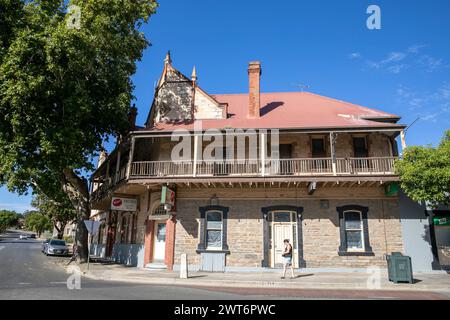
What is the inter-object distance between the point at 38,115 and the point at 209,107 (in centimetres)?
854

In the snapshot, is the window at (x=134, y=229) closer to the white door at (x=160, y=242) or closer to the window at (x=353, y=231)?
the white door at (x=160, y=242)

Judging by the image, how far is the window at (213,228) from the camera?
52.7 feet

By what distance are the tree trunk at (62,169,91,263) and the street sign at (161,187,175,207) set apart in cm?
639

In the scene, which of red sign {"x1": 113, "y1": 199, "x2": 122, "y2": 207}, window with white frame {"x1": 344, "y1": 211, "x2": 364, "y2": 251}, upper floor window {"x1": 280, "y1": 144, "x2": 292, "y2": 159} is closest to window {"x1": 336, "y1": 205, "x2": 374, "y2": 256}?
Result: window with white frame {"x1": 344, "y1": 211, "x2": 364, "y2": 251}

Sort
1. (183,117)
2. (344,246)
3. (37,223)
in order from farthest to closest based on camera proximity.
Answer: (37,223)
(183,117)
(344,246)

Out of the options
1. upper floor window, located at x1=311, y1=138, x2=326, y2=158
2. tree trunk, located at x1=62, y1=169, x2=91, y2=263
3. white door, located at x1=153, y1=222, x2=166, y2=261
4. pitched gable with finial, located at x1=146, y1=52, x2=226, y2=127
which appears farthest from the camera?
pitched gable with finial, located at x1=146, y1=52, x2=226, y2=127

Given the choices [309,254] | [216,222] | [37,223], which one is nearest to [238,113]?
[216,222]

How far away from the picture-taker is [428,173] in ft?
42.0

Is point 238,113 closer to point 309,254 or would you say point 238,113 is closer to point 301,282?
point 309,254

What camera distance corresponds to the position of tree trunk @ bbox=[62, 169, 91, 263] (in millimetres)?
18938

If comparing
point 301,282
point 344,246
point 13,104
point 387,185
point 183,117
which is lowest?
point 301,282

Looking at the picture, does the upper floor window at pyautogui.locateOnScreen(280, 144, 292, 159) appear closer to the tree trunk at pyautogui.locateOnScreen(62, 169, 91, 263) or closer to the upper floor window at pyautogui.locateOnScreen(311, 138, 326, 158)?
the upper floor window at pyautogui.locateOnScreen(311, 138, 326, 158)

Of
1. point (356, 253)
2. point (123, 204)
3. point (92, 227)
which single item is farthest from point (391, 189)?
point (92, 227)

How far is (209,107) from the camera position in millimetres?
19125
